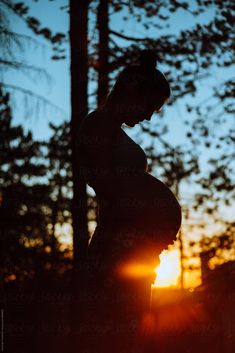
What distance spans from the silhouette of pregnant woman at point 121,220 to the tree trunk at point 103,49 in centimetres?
707

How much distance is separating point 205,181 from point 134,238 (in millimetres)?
8767

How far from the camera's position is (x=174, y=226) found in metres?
2.62

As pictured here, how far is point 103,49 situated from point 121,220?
804 cm

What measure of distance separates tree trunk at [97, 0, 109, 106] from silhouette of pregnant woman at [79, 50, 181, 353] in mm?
7065

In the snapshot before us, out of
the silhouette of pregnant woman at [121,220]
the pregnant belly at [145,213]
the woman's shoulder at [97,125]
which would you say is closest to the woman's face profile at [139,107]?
the silhouette of pregnant woman at [121,220]

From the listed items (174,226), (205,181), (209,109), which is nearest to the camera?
(174,226)

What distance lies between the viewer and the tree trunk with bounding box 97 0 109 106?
31.8ft

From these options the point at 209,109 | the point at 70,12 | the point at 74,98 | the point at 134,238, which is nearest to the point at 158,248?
the point at 134,238

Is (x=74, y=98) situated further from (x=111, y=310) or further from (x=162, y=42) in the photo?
(x=111, y=310)

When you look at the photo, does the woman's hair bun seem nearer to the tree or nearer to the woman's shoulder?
the woman's shoulder

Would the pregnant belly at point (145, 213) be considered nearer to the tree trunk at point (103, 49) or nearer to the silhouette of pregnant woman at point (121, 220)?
the silhouette of pregnant woman at point (121, 220)

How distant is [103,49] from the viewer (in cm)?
1003

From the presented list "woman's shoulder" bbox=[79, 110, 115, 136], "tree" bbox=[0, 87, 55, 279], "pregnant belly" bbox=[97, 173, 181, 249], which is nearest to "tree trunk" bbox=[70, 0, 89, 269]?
"pregnant belly" bbox=[97, 173, 181, 249]

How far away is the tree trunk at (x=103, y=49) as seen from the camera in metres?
9.70
